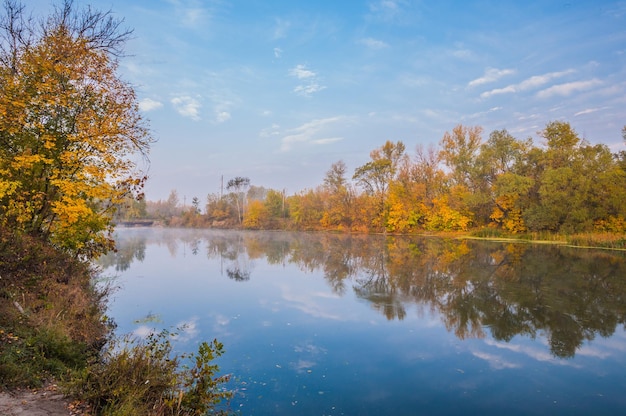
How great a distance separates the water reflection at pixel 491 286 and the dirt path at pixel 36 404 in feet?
24.0

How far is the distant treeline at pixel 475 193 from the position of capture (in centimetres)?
3073

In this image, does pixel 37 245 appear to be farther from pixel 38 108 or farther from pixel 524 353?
pixel 524 353

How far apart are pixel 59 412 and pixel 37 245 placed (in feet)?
19.1

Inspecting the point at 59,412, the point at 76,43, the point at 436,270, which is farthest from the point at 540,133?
the point at 59,412

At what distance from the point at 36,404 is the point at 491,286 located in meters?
13.4

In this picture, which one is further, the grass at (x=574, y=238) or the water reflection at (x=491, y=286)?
the grass at (x=574, y=238)

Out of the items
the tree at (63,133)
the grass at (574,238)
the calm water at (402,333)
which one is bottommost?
the calm water at (402,333)

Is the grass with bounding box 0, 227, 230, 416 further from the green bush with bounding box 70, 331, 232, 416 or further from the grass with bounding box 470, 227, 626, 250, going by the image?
the grass with bounding box 470, 227, 626, 250

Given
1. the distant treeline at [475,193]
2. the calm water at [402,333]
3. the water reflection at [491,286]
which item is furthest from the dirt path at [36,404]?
the distant treeline at [475,193]

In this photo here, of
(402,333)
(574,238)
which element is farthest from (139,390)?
(574,238)

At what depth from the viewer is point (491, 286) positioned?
13148mm

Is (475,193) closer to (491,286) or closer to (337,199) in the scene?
(337,199)

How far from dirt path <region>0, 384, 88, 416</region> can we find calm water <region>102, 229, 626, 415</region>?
6.51ft

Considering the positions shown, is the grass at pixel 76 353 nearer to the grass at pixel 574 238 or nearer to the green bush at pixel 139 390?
the green bush at pixel 139 390
